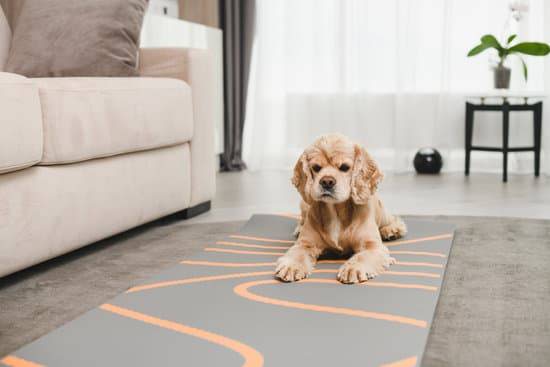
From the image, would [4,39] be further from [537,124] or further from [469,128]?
[537,124]

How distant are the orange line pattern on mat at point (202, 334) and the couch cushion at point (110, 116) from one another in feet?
1.71

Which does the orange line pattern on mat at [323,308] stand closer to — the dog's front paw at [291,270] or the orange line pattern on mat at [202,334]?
the dog's front paw at [291,270]

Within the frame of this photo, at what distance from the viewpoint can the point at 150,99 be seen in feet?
7.02

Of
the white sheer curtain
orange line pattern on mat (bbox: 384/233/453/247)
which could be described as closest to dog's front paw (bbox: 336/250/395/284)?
orange line pattern on mat (bbox: 384/233/453/247)

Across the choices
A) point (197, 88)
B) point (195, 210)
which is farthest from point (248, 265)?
point (197, 88)

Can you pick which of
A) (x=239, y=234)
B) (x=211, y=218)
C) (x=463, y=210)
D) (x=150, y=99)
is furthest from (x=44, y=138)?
(x=463, y=210)

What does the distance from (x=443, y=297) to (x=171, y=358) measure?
645 mm

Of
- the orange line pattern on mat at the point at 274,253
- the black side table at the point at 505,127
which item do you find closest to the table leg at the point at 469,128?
the black side table at the point at 505,127

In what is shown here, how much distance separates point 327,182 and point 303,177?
0.39 ft

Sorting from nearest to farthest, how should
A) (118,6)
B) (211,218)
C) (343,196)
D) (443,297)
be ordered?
1. (443,297)
2. (343,196)
3. (118,6)
4. (211,218)

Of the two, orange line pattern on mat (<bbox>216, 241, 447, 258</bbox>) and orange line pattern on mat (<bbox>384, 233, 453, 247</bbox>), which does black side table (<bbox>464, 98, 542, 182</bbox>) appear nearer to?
orange line pattern on mat (<bbox>384, 233, 453, 247</bbox>)

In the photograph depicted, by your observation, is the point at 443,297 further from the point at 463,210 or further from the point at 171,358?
the point at 463,210

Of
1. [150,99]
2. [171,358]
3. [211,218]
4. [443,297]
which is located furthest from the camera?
[211,218]

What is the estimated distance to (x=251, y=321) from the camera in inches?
51.0
